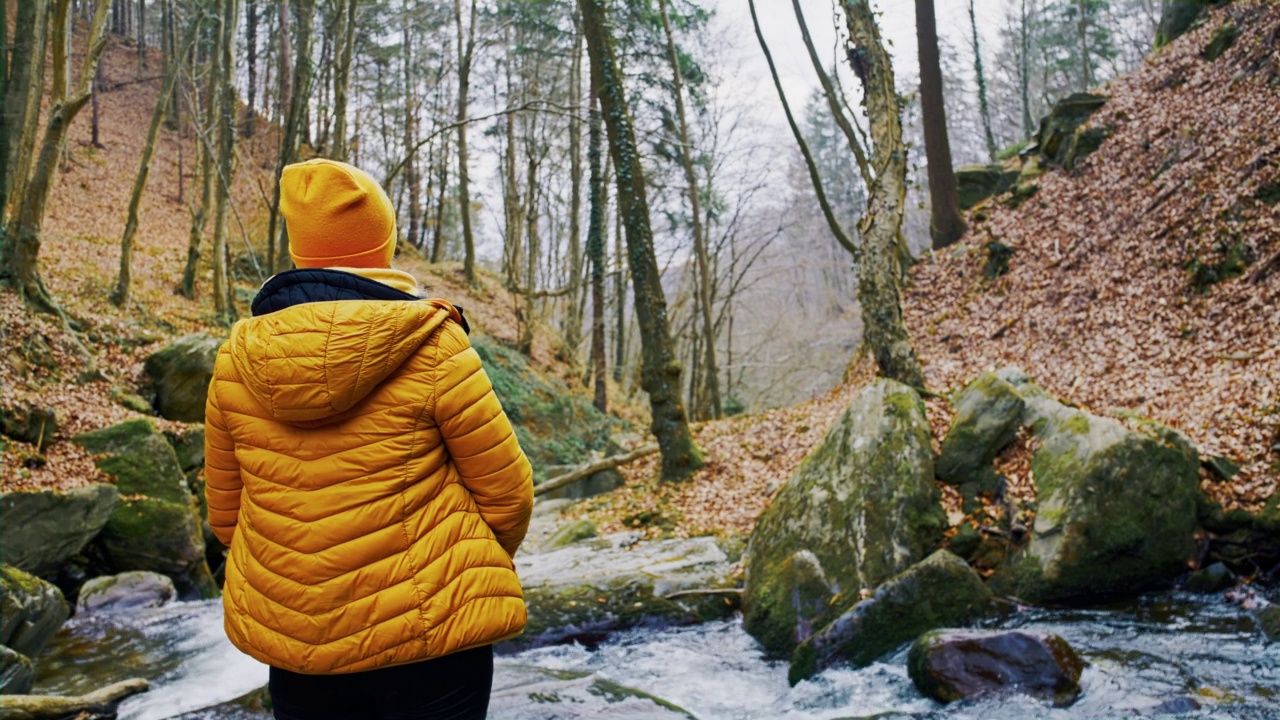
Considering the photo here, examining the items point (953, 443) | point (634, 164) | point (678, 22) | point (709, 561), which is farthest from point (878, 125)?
point (678, 22)

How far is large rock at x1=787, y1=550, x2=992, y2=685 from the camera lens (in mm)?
5492

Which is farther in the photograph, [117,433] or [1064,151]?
[1064,151]

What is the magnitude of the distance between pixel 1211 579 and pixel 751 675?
3.55 metres

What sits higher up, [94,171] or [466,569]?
[94,171]

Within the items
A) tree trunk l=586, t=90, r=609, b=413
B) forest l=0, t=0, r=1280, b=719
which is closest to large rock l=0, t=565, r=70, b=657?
forest l=0, t=0, r=1280, b=719

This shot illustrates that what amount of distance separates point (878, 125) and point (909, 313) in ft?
17.6

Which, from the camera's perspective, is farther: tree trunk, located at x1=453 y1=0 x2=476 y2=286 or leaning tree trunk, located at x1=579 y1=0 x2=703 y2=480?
tree trunk, located at x1=453 y1=0 x2=476 y2=286

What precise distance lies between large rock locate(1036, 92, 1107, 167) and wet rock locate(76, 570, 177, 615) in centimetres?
1620

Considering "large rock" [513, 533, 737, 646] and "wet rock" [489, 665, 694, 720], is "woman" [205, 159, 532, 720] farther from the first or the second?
"large rock" [513, 533, 737, 646]

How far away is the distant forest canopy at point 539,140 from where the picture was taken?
11008 millimetres

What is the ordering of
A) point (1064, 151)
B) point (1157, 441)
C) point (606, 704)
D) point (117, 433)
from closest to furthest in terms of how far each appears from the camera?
point (606, 704), point (1157, 441), point (117, 433), point (1064, 151)

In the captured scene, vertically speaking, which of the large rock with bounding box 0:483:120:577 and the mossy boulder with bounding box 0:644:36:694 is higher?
the large rock with bounding box 0:483:120:577

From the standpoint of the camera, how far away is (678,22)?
17.5 m

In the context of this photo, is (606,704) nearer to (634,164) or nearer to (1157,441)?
(1157,441)
